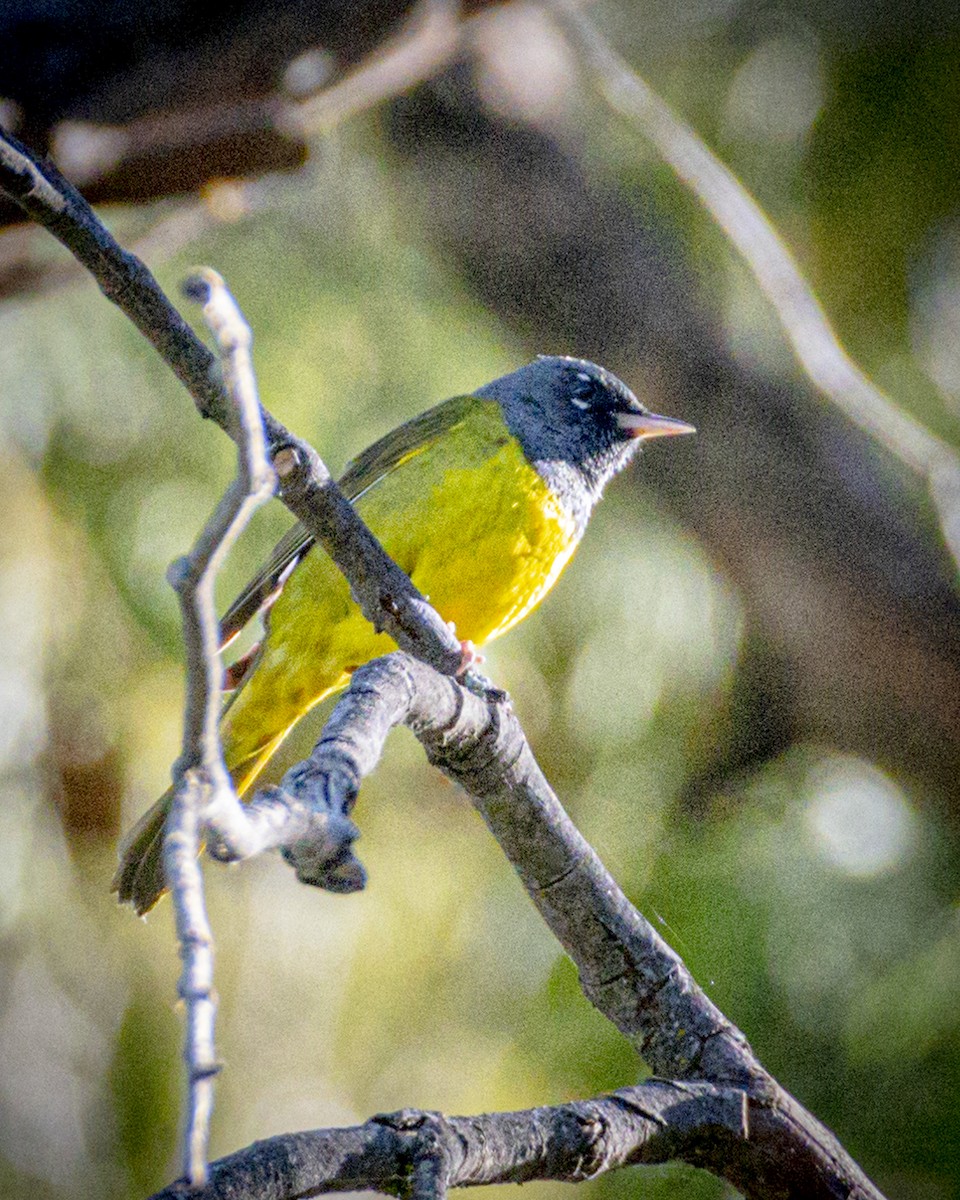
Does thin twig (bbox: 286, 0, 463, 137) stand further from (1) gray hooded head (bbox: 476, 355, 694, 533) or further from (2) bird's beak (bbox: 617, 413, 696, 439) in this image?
(2) bird's beak (bbox: 617, 413, 696, 439)

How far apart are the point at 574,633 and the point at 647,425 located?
1.73 ft

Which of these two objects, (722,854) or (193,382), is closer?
(193,382)

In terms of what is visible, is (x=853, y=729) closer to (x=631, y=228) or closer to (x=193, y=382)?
(x=631, y=228)

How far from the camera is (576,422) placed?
2.70m

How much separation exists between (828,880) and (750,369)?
1.06 meters

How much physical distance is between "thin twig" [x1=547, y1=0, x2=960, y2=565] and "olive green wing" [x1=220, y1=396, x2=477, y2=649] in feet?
1.97

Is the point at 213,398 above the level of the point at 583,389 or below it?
below

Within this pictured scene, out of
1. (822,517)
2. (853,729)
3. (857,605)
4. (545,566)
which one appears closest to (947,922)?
(853,729)

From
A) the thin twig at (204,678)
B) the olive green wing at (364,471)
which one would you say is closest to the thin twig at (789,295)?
the olive green wing at (364,471)

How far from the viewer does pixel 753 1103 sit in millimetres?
1562

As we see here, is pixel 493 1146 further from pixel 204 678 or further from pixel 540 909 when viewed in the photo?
pixel 204 678

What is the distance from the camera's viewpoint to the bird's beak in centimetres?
270

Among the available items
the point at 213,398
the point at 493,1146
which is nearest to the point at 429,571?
the point at 213,398

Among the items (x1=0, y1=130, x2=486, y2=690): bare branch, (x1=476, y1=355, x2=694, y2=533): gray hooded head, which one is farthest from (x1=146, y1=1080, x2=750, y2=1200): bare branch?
(x1=476, y1=355, x2=694, y2=533): gray hooded head
